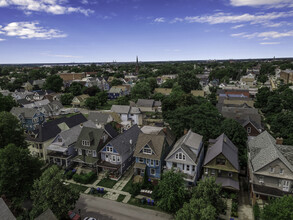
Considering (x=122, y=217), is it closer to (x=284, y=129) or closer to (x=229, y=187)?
(x=229, y=187)

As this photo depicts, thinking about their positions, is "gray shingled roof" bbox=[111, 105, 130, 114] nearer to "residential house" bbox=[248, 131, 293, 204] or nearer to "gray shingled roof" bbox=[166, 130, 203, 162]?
"gray shingled roof" bbox=[166, 130, 203, 162]

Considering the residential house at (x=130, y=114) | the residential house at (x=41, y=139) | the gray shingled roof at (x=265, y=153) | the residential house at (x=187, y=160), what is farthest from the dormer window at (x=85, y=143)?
the residential house at (x=130, y=114)

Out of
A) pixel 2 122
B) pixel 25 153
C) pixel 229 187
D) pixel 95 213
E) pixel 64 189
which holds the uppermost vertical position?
pixel 2 122

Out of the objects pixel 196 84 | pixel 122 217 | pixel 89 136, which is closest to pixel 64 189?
pixel 122 217

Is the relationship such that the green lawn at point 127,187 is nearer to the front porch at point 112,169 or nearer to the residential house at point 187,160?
the front porch at point 112,169

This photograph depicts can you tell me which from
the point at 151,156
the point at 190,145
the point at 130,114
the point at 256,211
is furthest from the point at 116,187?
the point at 130,114

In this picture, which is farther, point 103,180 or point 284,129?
point 284,129
